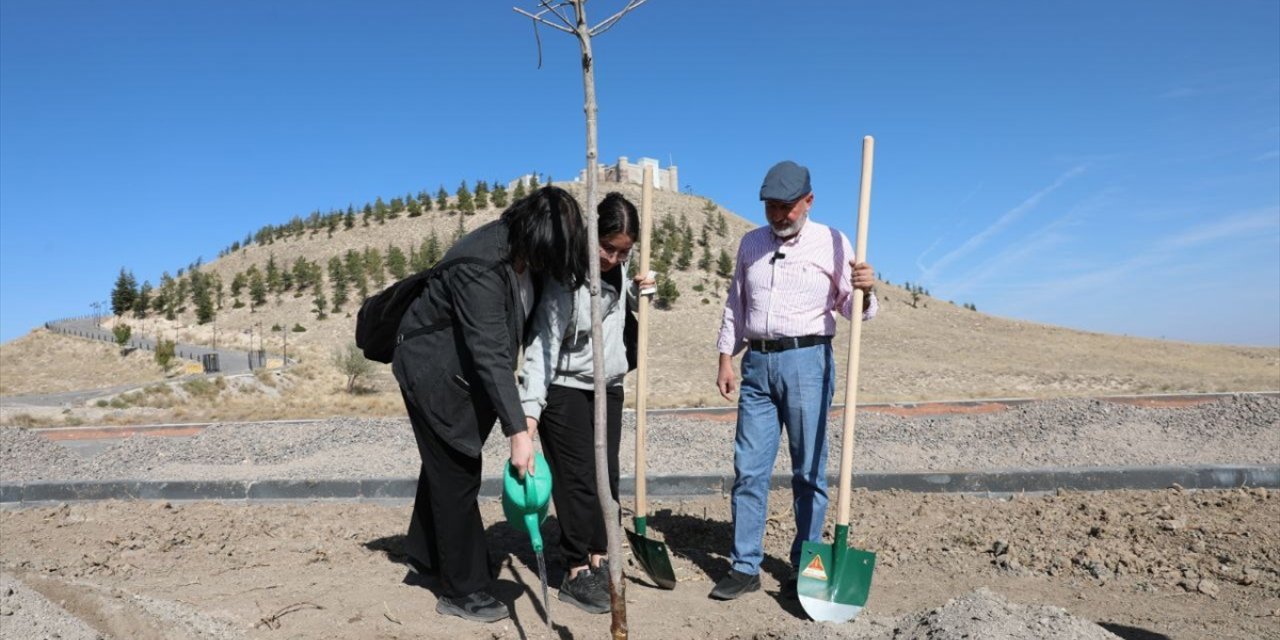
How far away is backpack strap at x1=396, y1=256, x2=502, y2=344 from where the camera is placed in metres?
2.87

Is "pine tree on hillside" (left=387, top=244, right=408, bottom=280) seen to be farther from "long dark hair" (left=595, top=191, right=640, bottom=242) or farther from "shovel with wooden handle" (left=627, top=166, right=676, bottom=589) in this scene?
"long dark hair" (left=595, top=191, right=640, bottom=242)

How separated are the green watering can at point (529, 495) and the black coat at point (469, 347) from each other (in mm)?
160

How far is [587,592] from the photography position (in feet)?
11.1

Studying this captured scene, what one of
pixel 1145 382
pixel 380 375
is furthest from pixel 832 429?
pixel 380 375

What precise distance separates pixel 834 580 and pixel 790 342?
975 millimetres

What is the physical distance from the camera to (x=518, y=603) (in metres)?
3.49

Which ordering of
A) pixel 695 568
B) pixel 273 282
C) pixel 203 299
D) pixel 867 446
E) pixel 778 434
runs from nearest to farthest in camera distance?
pixel 778 434 → pixel 695 568 → pixel 867 446 → pixel 203 299 → pixel 273 282

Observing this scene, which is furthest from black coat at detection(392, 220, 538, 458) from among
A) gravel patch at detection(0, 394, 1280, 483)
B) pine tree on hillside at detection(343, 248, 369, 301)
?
pine tree on hillside at detection(343, 248, 369, 301)

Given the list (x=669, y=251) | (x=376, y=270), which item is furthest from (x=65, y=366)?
(x=669, y=251)

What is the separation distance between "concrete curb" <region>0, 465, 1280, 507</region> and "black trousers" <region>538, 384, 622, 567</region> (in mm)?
1781

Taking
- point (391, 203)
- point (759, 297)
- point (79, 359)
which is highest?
point (391, 203)

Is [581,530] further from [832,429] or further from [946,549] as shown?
[832,429]

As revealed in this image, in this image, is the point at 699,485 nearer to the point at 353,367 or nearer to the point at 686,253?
the point at 353,367

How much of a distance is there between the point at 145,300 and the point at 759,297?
45.5 m
